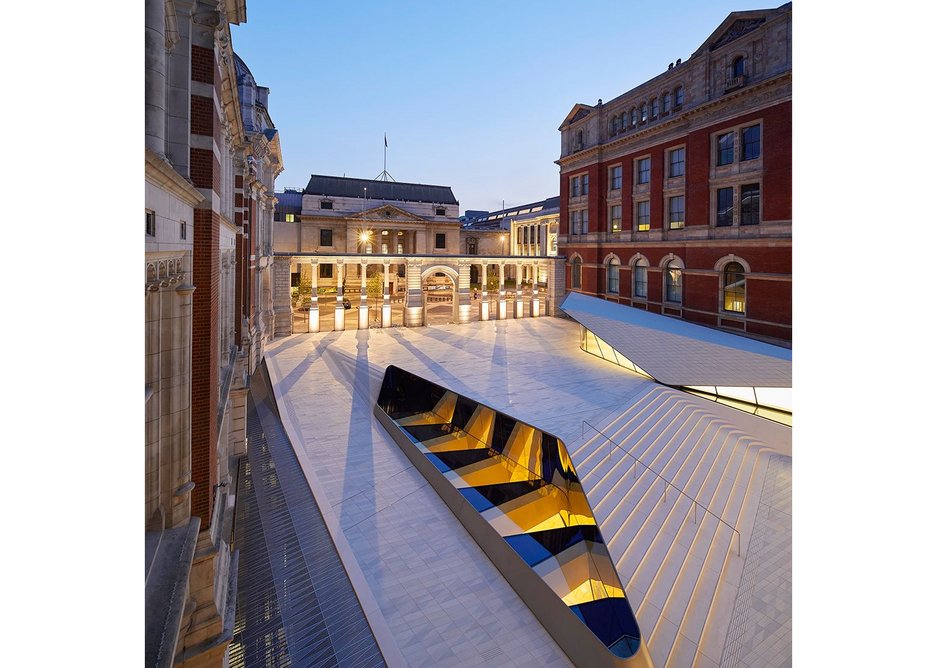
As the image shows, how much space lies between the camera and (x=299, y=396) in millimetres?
20406

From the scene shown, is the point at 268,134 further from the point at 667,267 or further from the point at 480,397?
the point at 667,267

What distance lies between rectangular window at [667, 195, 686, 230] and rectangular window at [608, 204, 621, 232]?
4.99m

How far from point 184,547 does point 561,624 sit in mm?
6096

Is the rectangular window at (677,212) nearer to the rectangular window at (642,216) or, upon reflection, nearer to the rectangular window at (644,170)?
the rectangular window at (642,216)

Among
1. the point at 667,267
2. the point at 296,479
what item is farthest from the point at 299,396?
the point at 667,267

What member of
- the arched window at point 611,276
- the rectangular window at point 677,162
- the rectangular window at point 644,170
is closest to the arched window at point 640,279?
the arched window at point 611,276

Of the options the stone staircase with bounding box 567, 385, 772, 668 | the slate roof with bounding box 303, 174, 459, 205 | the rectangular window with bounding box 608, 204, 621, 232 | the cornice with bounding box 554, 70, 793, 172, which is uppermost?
the slate roof with bounding box 303, 174, 459, 205

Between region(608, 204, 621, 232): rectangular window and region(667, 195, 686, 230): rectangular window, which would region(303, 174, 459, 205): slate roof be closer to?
region(608, 204, 621, 232): rectangular window

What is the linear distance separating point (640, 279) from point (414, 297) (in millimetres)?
17284

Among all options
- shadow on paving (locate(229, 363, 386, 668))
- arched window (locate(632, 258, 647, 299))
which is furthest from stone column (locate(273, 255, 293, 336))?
arched window (locate(632, 258, 647, 299))

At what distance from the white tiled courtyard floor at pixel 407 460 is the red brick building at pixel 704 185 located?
7317mm

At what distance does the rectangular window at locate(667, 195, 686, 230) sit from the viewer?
28.7 m

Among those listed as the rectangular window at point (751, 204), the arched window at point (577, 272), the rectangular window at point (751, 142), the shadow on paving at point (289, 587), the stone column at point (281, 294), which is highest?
the rectangular window at point (751, 142)

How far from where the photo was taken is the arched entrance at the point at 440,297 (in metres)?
37.6
